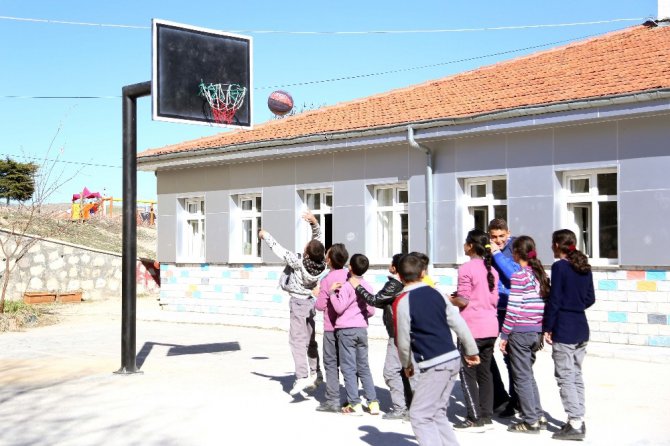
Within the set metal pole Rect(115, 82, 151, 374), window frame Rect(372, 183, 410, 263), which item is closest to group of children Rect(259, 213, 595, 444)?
metal pole Rect(115, 82, 151, 374)

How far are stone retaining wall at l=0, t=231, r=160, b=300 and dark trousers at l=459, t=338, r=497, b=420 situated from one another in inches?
713

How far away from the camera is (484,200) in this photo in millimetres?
14445

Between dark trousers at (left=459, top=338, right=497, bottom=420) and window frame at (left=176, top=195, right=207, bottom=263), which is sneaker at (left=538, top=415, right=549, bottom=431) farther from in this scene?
window frame at (left=176, top=195, right=207, bottom=263)

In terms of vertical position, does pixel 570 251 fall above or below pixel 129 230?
below

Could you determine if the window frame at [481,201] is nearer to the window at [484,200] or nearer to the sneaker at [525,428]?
the window at [484,200]

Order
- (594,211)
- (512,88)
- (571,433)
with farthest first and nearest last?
(512,88), (594,211), (571,433)

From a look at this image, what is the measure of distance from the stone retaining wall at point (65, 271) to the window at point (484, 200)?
12.6 m

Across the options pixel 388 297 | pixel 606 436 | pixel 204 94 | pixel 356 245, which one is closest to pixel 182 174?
pixel 356 245

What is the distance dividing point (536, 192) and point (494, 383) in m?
5.99

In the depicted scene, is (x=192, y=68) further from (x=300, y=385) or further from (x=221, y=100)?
(x=300, y=385)

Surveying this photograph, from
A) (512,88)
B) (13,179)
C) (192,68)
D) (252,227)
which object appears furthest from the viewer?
(13,179)

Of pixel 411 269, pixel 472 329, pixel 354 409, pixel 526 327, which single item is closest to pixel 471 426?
pixel 472 329

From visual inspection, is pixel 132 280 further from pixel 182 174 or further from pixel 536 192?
pixel 182 174

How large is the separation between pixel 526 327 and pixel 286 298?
1065 centimetres
